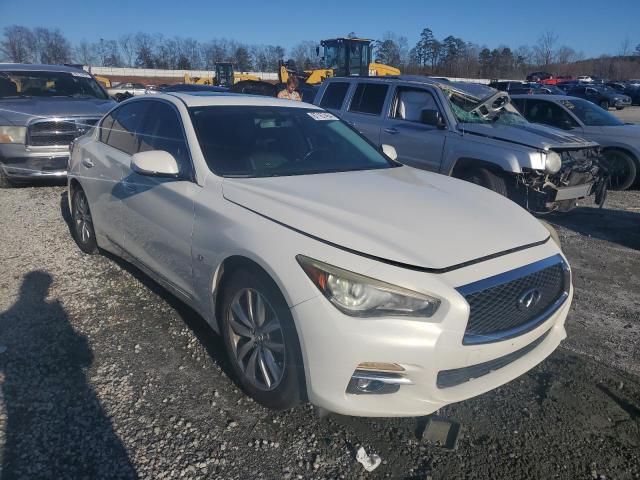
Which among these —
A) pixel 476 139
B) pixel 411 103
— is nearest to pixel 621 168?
pixel 476 139

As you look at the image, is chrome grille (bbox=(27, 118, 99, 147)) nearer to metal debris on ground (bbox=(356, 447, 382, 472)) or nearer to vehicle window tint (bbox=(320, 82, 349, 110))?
vehicle window tint (bbox=(320, 82, 349, 110))

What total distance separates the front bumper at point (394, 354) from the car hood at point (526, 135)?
175 inches

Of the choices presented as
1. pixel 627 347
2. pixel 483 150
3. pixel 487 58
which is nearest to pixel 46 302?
pixel 627 347

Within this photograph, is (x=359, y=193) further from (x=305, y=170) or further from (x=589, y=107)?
(x=589, y=107)

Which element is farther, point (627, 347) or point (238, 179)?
point (627, 347)

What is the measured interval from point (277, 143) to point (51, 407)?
218 cm

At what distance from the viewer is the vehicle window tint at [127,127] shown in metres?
4.04

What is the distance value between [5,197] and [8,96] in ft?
5.58

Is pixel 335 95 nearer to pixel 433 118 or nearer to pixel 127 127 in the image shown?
pixel 433 118

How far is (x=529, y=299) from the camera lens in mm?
2461

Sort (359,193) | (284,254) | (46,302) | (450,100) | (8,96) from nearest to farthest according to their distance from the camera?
(284,254) → (359,193) → (46,302) → (450,100) → (8,96)

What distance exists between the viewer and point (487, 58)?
85.8 m

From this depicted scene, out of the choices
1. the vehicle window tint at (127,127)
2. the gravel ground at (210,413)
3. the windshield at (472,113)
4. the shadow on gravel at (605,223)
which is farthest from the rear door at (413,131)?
the vehicle window tint at (127,127)

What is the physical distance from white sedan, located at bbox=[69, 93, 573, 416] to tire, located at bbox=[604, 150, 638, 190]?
6.82m
